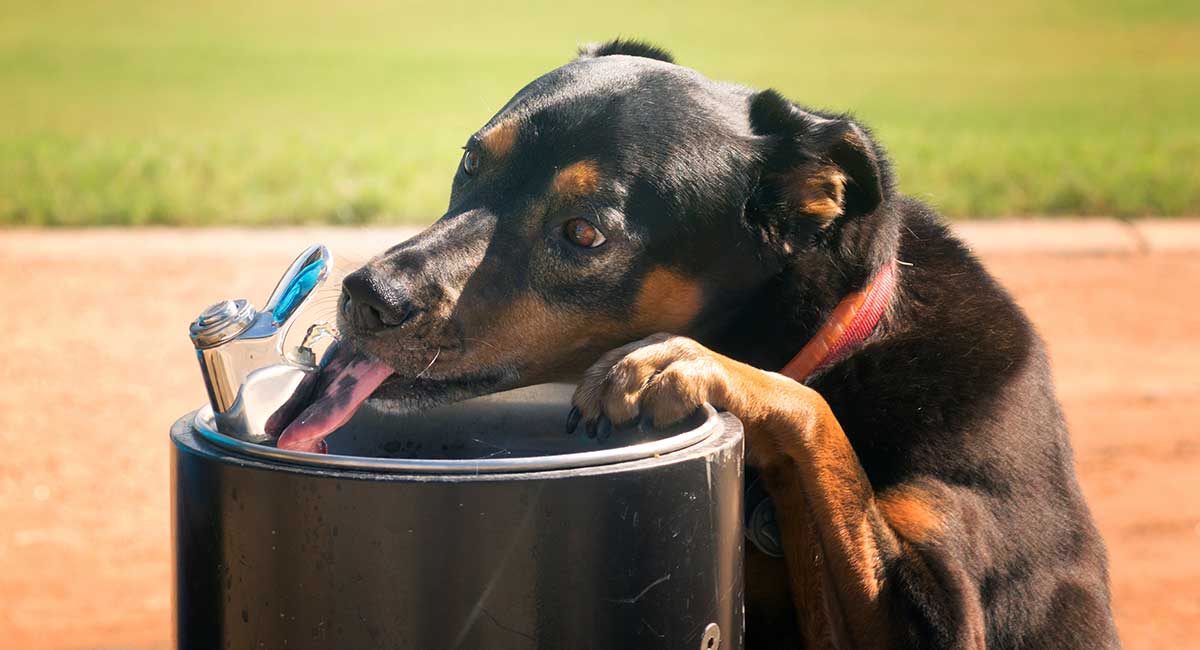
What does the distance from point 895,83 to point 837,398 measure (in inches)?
530

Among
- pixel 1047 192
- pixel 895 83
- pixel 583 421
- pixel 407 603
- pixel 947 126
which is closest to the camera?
pixel 407 603

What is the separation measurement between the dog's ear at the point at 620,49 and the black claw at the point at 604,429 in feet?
4.28

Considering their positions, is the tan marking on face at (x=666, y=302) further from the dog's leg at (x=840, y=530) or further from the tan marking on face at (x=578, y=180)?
the dog's leg at (x=840, y=530)

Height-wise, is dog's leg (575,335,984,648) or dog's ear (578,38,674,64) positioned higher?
dog's ear (578,38,674,64)

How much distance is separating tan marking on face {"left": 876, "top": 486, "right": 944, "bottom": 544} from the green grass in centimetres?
376

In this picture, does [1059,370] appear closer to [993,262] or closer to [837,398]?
[993,262]

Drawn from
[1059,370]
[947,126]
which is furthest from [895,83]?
[1059,370]

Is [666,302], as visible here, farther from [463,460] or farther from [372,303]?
[463,460]

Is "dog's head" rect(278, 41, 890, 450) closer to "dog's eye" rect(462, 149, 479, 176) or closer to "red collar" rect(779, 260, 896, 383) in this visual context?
"dog's eye" rect(462, 149, 479, 176)

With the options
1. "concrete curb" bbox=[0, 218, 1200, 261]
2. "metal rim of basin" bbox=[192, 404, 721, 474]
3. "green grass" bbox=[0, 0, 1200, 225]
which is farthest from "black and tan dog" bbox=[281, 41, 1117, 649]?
"concrete curb" bbox=[0, 218, 1200, 261]

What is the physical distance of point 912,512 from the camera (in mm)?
2525

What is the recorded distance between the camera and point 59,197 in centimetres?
898

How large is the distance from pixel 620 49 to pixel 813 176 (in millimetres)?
765

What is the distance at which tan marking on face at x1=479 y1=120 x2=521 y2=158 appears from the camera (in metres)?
2.72
